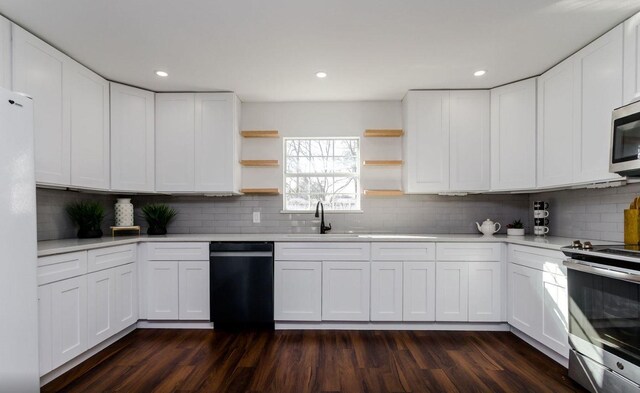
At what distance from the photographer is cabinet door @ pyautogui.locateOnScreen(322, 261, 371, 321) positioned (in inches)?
115

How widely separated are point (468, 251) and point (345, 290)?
124 cm

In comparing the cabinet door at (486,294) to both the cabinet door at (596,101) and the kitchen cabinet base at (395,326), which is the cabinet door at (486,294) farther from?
the cabinet door at (596,101)

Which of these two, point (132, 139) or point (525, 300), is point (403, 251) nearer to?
point (525, 300)

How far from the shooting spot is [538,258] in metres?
2.50

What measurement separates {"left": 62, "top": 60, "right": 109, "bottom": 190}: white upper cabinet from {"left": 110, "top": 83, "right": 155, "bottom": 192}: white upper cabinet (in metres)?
0.08

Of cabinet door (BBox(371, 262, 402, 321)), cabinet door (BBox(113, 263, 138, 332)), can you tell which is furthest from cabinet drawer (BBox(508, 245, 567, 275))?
cabinet door (BBox(113, 263, 138, 332))

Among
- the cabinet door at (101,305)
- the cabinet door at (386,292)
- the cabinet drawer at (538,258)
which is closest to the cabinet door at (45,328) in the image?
the cabinet door at (101,305)

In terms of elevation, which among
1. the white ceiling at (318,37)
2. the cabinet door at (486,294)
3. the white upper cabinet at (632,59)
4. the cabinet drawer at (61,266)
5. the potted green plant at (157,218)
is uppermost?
the white ceiling at (318,37)

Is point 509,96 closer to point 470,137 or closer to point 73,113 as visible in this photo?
point 470,137

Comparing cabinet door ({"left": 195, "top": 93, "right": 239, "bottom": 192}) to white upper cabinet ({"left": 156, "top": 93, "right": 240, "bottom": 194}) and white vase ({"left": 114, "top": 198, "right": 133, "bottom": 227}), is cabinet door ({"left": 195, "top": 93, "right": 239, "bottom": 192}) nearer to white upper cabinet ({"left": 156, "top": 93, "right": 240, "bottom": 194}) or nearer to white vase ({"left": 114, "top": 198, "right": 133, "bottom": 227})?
white upper cabinet ({"left": 156, "top": 93, "right": 240, "bottom": 194})

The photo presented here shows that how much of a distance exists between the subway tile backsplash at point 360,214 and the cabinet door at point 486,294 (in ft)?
2.30

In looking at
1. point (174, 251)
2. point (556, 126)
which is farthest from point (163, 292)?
point (556, 126)

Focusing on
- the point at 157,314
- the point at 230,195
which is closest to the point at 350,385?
the point at 157,314

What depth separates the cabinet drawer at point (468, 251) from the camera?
291 cm
